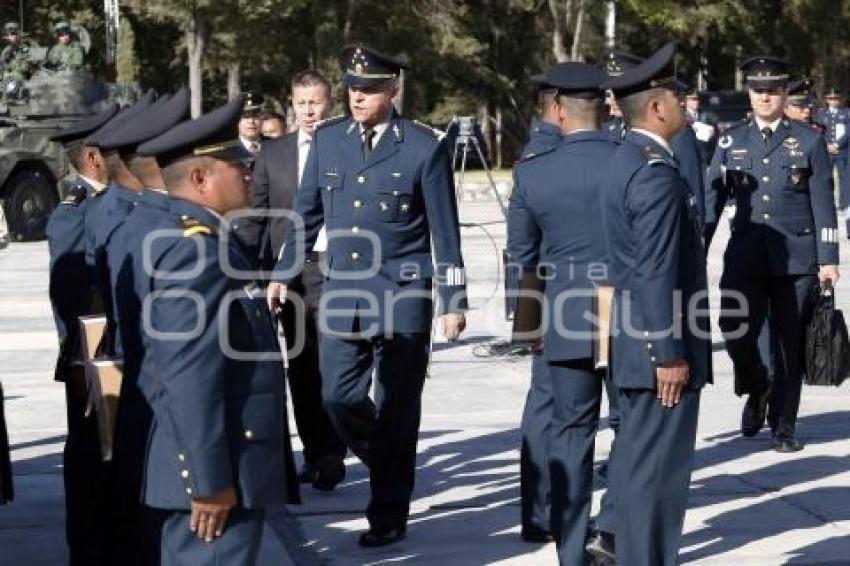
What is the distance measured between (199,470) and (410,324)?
10.2ft

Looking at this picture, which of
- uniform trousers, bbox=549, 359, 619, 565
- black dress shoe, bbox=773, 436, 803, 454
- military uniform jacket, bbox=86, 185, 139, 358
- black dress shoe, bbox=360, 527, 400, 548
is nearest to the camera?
military uniform jacket, bbox=86, 185, 139, 358

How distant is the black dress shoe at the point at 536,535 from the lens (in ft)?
27.1

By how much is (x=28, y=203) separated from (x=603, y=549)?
2036cm

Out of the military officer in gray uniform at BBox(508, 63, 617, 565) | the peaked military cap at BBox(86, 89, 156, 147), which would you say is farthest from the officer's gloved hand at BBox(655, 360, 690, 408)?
the peaked military cap at BBox(86, 89, 156, 147)

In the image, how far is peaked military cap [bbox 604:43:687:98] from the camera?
6.78 meters

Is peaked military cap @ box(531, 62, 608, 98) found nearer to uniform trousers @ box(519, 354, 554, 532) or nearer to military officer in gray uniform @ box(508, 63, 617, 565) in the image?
military officer in gray uniform @ box(508, 63, 617, 565)

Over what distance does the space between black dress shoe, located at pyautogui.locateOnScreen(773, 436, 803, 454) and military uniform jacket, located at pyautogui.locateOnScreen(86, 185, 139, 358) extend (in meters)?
4.26

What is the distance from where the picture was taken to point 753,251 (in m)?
10.6

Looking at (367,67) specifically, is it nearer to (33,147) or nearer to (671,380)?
(671,380)

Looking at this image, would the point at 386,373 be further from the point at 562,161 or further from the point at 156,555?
the point at 156,555

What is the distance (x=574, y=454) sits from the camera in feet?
24.8

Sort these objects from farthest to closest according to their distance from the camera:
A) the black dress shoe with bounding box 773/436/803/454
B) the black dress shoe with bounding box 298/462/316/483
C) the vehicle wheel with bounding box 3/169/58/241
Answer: the vehicle wheel with bounding box 3/169/58/241, the black dress shoe with bounding box 773/436/803/454, the black dress shoe with bounding box 298/462/316/483

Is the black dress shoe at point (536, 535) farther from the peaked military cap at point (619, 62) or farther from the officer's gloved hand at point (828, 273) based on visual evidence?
the officer's gloved hand at point (828, 273)

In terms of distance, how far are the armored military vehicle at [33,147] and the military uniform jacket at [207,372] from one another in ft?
69.5
